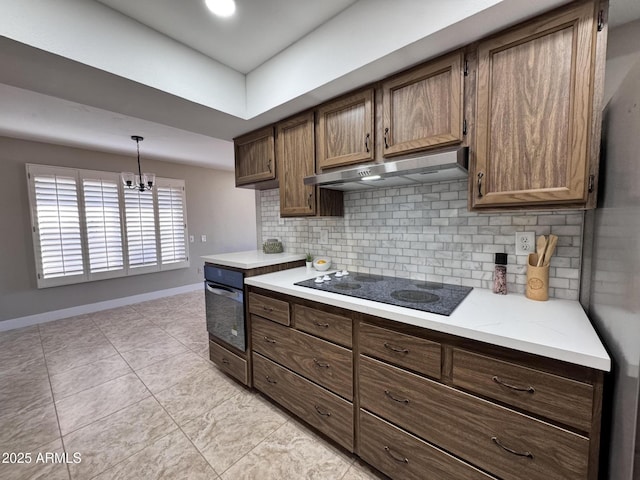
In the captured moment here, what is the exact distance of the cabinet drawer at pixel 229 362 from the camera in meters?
2.14

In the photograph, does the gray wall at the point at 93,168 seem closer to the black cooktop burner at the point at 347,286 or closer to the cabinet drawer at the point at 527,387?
the black cooktop burner at the point at 347,286

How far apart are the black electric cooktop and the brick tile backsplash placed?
0.38ft

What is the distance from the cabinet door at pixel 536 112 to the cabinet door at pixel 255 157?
1584mm

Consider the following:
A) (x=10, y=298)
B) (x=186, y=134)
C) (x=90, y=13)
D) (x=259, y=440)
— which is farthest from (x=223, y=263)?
(x=10, y=298)

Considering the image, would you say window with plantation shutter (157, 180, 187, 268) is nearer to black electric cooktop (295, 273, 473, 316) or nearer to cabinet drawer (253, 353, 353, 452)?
cabinet drawer (253, 353, 353, 452)

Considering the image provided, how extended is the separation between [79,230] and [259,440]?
4134 mm

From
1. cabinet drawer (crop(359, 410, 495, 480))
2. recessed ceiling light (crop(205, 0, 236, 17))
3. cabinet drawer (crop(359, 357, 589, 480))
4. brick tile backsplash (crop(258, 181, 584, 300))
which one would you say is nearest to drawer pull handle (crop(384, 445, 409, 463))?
cabinet drawer (crop(359, 410, 495, 480))

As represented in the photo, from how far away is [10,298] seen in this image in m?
3.45

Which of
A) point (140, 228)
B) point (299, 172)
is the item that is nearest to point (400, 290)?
point (299, 172)

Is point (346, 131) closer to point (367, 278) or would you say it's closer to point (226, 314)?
point (367, 278)

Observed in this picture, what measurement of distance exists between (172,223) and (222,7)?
425 cm

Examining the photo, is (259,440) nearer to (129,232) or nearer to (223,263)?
(223,263)

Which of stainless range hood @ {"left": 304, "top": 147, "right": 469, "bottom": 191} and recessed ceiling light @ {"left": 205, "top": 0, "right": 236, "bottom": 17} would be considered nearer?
stainless range hood @ {"left": 304, "top": 147, "right": 469, "bottom": 191}

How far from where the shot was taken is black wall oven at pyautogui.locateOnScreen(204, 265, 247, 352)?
205 centimetres
